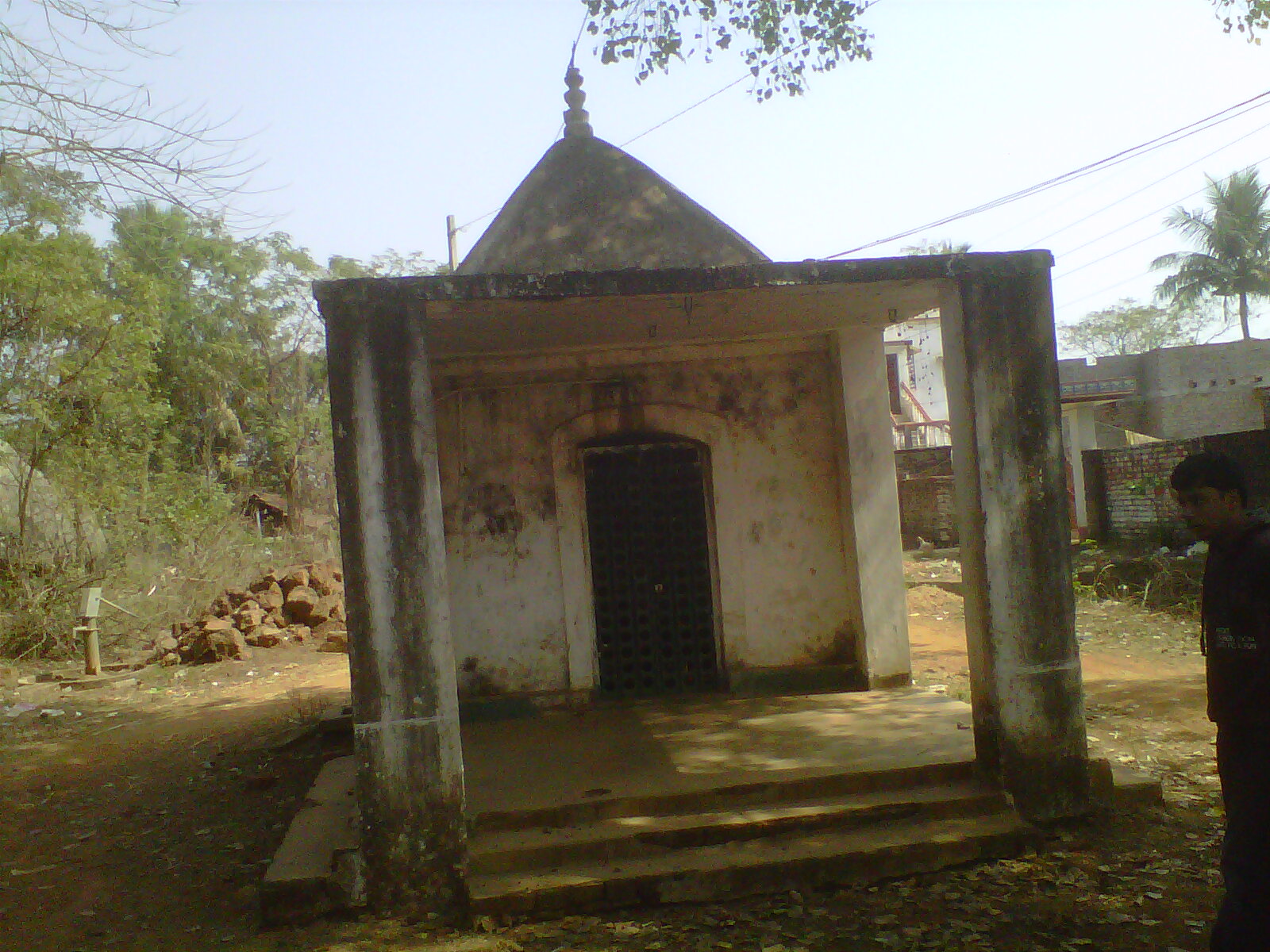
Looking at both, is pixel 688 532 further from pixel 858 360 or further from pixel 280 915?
pixel 280 915

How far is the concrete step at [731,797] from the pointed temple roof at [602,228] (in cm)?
391

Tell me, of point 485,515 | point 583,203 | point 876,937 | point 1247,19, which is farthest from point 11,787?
point 1247,19

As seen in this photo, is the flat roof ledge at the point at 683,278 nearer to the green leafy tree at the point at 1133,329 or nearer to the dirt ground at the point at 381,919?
the dirt ground at the point at 381,919

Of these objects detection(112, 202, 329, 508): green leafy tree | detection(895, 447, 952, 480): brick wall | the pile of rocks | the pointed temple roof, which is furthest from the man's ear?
detection(112, 202, 329, 508): green leafy tree

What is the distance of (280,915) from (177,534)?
13.9 meters

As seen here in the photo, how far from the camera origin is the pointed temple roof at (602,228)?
7.27m

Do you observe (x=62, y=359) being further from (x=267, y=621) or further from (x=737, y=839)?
(x=737, y=839)

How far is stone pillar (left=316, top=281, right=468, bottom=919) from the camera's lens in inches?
178

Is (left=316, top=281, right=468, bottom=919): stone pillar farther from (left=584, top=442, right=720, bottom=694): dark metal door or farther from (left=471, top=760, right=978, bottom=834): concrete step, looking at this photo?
(left=584, top=442, right=720, bottom=694): dark metal door

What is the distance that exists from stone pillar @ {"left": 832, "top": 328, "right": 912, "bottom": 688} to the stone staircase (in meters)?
2.09

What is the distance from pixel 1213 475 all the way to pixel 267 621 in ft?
44.8

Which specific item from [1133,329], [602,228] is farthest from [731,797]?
[1133,329]

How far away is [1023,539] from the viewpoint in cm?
508

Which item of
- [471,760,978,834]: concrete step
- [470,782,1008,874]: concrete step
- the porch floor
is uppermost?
the porch floor
